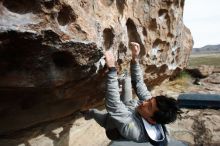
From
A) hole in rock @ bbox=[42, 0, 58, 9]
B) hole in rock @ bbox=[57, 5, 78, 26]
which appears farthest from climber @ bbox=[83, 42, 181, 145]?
hole in rock @ bbox=[42, 0, 58, 9]

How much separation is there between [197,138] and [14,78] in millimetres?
4715

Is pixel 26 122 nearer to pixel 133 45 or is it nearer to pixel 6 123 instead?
pixel 6 123

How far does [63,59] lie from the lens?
340 cm

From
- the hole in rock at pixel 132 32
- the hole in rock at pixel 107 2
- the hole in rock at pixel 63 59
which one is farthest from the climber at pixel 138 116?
the hole in rock at pixel 132 32

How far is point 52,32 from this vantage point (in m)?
3.01

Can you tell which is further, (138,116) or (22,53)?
(138,116)

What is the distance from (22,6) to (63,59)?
0.69 meters

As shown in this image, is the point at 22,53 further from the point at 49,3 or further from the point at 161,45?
the point at 161,45

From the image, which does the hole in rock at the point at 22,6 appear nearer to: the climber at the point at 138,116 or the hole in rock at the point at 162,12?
the climber at the point at 138,116

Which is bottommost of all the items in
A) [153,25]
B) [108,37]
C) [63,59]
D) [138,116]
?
[138,116]

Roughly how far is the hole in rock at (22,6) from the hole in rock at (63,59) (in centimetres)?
47

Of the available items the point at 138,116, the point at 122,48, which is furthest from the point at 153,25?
the point at 138,116

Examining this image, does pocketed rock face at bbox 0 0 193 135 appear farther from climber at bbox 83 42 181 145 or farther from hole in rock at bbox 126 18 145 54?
climber at bbox 83 42 181 145

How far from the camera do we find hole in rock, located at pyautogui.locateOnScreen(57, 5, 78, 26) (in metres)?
3.09
